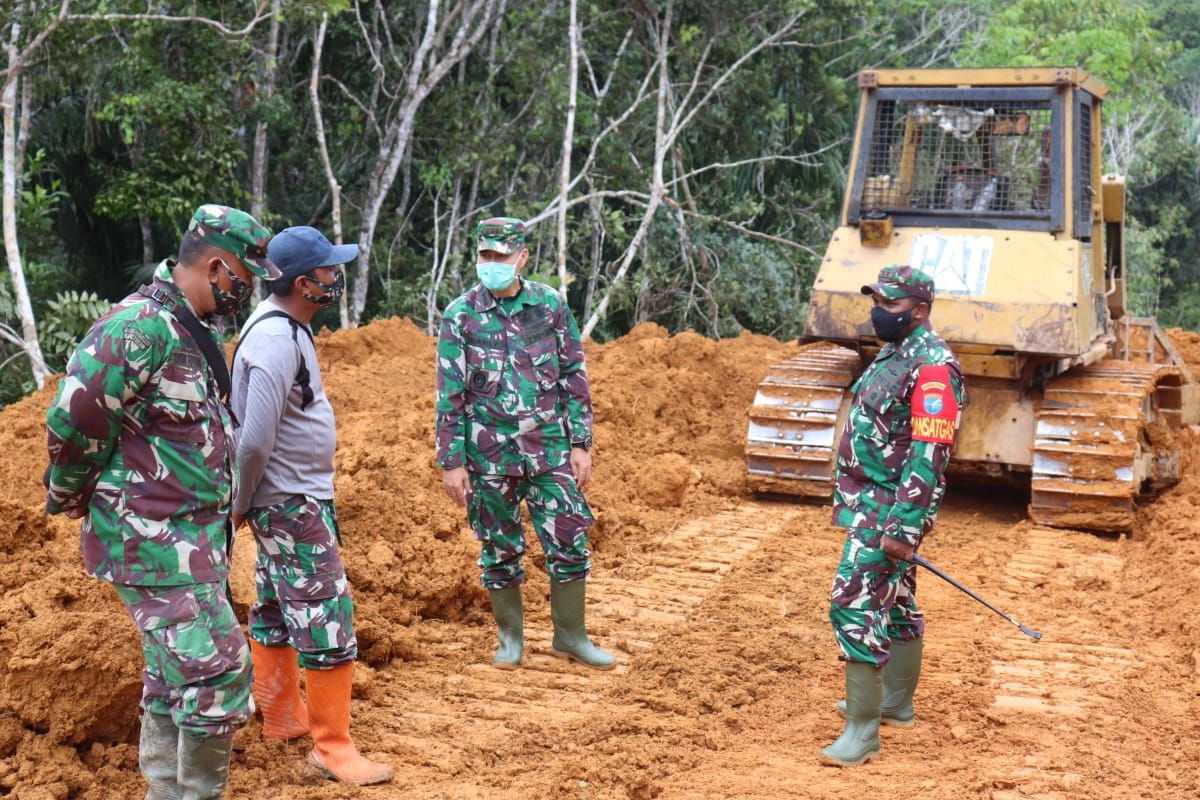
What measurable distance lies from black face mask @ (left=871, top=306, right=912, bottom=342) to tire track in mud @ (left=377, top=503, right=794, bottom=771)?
1.90 m

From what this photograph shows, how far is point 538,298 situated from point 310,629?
1.92 metres

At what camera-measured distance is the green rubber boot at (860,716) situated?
15.9ft

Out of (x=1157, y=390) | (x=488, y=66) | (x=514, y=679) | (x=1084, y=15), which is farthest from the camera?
(x=1084, y=15)

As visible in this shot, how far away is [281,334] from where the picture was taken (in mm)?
4340

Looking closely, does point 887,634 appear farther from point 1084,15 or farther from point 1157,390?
point 1084,15

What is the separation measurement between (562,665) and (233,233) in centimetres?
286

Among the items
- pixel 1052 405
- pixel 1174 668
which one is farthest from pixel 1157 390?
pixel 1174 668

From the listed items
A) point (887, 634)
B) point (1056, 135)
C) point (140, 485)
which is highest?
point (1056, 135)

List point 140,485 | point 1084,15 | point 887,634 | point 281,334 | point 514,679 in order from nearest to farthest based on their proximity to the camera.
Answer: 1. point 140,485
2. point 281,334
3. point 887,634
4. point 514,679
5. point 1084,15

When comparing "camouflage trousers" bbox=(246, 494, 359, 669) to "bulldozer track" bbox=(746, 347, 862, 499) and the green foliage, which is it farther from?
the green foliage

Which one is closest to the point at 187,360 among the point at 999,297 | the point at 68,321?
the point at 999,297

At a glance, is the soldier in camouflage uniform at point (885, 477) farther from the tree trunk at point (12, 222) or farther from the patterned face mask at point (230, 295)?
the tree trunk at point (12, 222)

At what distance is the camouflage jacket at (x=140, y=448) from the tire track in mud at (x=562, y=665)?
60.5 inches

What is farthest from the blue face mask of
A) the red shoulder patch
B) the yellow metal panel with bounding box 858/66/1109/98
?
the yellow metal panel with bounding box 858/66/1109/98
